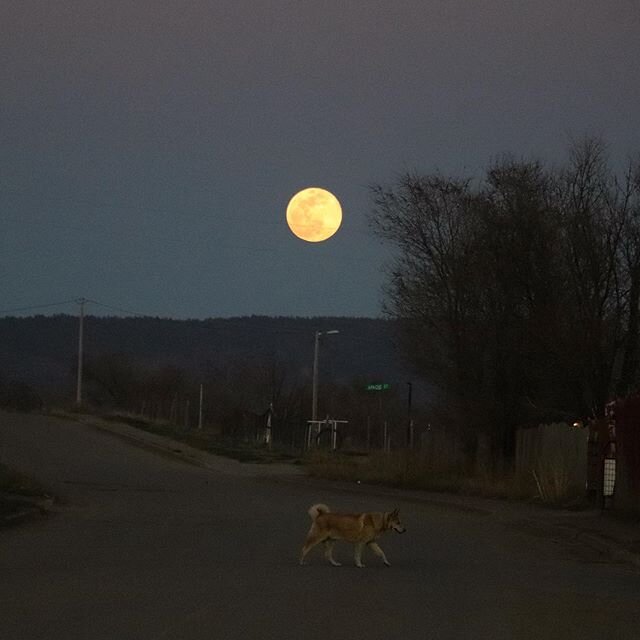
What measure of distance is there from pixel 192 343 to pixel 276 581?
127 m

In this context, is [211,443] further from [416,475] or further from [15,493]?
[15,493]

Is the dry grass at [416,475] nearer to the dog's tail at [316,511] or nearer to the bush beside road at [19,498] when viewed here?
the bush beside road at [19,498]

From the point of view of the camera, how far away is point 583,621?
10820 millimetres

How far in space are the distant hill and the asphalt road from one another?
9441 centimetres

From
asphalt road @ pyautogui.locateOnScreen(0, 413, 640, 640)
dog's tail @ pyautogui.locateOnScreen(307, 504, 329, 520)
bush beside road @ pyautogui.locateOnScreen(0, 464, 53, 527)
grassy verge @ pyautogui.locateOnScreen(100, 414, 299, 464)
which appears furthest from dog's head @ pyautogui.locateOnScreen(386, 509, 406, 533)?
grassy verge @ pyautogui.locateOnScreen(100, 414, 299, 464)

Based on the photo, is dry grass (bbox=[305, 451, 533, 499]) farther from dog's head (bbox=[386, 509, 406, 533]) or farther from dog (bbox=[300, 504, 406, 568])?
dog (bbox=[300, 504, 406, 568])

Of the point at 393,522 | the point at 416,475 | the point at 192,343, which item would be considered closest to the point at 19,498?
the point at 393,522

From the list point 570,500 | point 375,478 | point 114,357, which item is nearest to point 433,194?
point 375,478

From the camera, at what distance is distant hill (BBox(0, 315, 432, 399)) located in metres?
125

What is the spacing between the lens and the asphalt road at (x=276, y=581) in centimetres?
1023

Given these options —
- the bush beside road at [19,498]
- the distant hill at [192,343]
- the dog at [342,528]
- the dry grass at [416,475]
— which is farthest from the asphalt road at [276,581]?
the distant hill at [192,343]

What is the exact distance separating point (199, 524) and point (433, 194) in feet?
50.0

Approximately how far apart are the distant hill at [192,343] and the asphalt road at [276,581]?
94.4 m

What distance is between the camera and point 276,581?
13.3 metres
